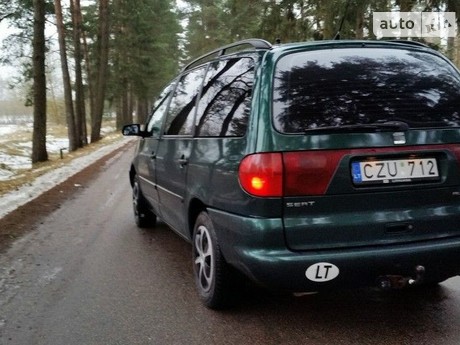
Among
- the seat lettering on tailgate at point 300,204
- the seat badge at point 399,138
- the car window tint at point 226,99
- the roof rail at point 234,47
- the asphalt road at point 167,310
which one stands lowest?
the asphalt road at point 167,310

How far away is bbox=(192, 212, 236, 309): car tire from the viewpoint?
3.43 meters

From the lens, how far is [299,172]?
112 inches

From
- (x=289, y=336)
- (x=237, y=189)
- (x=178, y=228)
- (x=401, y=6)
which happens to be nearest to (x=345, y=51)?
(x=237, y=189)

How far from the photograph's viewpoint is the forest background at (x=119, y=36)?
14.2 metres

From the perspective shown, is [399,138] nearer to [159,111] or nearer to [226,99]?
[226,99]

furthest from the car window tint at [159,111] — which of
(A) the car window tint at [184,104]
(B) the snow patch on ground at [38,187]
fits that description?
(B) the snow patch on ground at [38,187]

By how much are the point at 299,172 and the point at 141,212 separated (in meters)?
3.86

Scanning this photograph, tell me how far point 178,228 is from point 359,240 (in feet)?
6.55

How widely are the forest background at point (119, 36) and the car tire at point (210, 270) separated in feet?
6.66

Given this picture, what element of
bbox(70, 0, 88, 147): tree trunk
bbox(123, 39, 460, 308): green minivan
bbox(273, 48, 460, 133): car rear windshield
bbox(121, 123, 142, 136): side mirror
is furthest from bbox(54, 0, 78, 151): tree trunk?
bbox(273, 48, 460, 133): car rear windshield

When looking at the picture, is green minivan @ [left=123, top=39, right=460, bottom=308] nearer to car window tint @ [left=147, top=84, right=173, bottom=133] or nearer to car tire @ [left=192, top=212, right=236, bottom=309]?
car tire @ [left=192, top=212, right=236, bottom=309]

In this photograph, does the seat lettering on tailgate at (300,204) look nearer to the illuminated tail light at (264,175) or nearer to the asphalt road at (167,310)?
the illuminated tail light at (264,175)

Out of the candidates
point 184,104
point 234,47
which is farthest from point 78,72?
point 234,47

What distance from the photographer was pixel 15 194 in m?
9.09
